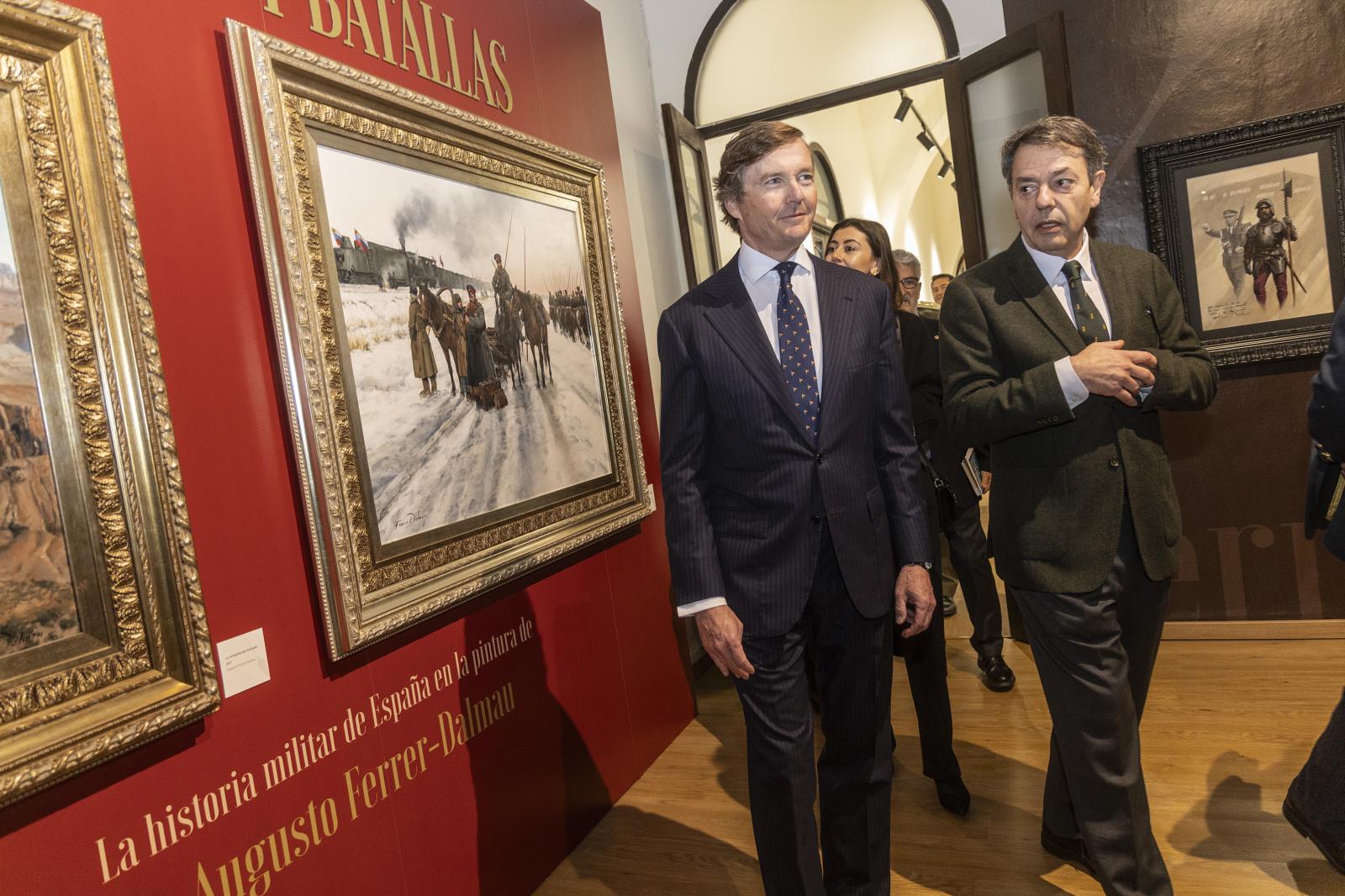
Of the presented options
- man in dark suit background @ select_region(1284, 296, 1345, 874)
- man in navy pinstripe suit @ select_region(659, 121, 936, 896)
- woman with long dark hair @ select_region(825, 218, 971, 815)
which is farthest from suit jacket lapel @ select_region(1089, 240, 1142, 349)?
woman with long dark hair @ select_region(825, 218, 971, 815)

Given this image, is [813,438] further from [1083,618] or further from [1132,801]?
[1132,801]

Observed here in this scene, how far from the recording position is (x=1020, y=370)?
6.68 ft

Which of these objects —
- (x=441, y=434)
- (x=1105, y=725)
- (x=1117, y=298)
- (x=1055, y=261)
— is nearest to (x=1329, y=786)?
(x=1105, y=725)

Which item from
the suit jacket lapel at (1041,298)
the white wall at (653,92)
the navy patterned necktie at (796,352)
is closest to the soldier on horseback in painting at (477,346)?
the navy patterned necktie at (796,352)

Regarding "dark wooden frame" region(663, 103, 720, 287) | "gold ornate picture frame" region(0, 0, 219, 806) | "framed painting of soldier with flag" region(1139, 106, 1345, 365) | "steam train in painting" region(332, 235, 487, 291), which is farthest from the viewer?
"dark wooden frame" region(663, 103, 720, 287)

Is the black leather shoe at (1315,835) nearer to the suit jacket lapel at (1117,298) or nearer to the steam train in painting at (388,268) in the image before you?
the suit jacket lapel at (1117,298)

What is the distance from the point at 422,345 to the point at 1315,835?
7.91 ft

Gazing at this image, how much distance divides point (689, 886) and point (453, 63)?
2.42 meters

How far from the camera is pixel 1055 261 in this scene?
203cm

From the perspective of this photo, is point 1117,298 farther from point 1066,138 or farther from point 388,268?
point 388,268

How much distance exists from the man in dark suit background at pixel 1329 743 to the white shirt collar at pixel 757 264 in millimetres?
1031

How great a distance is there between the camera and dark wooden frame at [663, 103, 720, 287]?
13.4 ft

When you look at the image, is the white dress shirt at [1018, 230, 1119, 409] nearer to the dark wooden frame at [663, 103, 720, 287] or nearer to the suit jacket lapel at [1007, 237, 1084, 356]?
the suit jacket lapel at [1007, 237, 1084, 356]

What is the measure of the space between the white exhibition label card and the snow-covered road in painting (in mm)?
383
